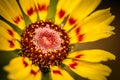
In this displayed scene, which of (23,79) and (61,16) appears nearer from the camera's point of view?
(23,79)

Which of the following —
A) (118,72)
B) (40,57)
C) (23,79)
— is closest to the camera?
(23,79)

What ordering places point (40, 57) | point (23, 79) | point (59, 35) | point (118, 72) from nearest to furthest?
point (23, 79) → point (40, 57) → point (59, 35) → point (118, 72)

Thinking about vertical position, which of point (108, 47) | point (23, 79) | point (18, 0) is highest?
point (18, 0)

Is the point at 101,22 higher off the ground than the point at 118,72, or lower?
higher

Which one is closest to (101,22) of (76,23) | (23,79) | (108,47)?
(76,23)

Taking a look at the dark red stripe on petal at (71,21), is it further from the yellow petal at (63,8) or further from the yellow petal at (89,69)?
the yellow petal at (89,69)

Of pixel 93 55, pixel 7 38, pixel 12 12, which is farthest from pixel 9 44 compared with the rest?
pixel 93 55

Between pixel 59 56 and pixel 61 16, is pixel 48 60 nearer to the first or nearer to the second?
pixel 59 56

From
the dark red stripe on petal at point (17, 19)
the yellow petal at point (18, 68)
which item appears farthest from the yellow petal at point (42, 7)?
the yellow petal at point (18, 68)
